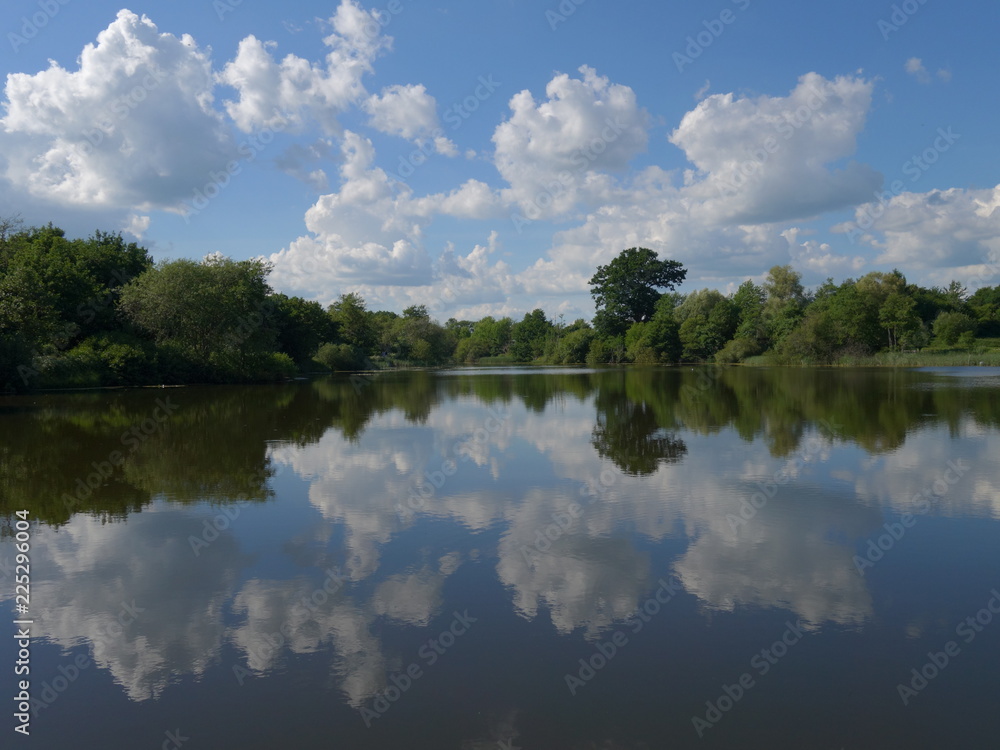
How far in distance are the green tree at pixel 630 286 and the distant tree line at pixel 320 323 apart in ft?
0.51

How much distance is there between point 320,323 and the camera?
76.2 metres

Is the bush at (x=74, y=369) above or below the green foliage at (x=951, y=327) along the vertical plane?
below

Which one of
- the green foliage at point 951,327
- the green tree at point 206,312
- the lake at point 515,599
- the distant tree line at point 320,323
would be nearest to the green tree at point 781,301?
the distant tree line at point 320,323

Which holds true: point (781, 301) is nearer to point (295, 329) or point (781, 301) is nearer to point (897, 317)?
point (897, 317)

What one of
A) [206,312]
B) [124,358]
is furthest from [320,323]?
[124,358]

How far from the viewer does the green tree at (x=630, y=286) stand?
95.8m

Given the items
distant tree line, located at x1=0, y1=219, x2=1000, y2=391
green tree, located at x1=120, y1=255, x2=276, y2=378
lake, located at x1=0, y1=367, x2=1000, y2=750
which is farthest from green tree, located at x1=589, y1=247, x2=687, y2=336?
lake, located at x1=0, y1=367, x2=1000, y2=750

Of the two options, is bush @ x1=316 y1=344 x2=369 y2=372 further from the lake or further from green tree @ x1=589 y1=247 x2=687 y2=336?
the lake

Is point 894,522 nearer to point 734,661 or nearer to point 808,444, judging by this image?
point 734,661

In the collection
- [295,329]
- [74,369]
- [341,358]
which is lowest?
[74,369]

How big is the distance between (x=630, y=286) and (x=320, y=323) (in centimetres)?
4343

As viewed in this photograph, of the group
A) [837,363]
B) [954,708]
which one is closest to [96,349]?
[954,708]

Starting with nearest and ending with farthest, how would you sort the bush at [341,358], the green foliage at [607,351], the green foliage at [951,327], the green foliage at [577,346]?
the green foliage at [951,327]
the bush at [341,358]
the green foliage at [607,351]
the green foliage at [577,346]

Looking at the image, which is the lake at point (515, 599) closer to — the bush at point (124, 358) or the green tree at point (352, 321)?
the bush at point (124, 358)
